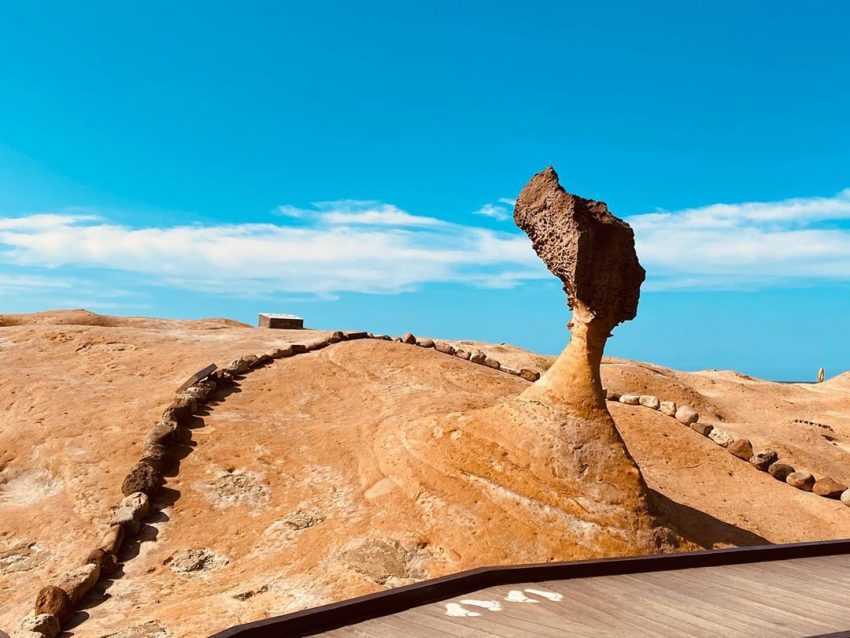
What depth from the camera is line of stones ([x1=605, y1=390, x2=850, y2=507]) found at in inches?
396

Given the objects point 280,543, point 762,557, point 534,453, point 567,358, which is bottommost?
point 280,543

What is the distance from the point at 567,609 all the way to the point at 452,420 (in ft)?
14.1

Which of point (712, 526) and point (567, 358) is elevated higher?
point (567, 358)

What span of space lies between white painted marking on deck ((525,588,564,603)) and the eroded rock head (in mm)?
4041

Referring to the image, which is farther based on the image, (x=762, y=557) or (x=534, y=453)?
(x=534, y=453)

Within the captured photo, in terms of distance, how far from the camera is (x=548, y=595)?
152 inches

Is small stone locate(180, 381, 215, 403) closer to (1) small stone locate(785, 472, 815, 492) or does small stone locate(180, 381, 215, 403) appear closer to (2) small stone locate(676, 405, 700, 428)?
(2) small stone locate(676, 405, 700, 428)

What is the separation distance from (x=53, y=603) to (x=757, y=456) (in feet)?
31.1

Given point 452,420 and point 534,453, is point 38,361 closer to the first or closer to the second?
point 452,420

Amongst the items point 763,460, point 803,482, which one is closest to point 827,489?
point 803,482

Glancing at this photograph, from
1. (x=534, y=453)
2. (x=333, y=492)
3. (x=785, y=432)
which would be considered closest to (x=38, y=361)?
(x=333, y=492)

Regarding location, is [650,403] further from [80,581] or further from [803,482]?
[80,581]

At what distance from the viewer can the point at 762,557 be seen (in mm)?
4750

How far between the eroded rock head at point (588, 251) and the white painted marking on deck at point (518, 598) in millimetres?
4113
